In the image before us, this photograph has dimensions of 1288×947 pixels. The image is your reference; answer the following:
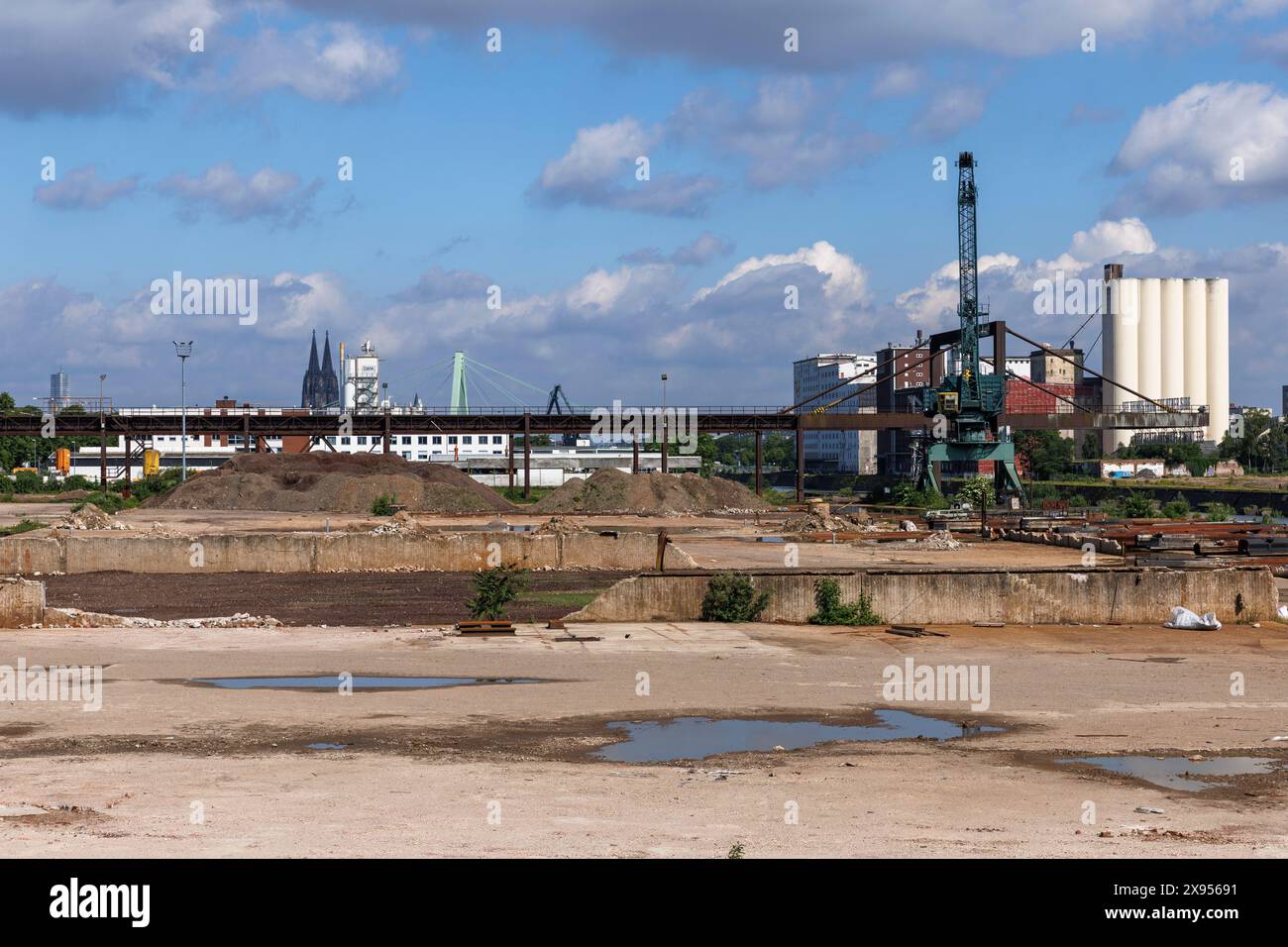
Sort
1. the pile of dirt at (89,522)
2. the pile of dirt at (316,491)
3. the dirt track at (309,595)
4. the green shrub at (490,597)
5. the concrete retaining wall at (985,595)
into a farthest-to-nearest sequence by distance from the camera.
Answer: the pile of dirt at (316,491)
the pile of dirt at (89,522)
the dirt track at (309,595)
the concrete retaining wall at (985,595)
the green shrub at (490,597)

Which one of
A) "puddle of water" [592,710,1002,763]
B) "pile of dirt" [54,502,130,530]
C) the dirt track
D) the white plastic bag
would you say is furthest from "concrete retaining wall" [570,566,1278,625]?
"pile of dirt" [54,502,130,530]

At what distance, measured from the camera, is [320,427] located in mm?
101812

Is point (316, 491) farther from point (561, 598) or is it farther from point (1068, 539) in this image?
point (561, 598)

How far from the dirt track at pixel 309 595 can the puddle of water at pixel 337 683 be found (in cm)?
744

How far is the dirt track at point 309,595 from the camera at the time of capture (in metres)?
31.1

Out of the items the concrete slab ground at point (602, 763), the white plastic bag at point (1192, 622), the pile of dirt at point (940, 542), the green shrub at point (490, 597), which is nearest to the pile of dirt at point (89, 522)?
the concrete slab ground at point (602, 763)

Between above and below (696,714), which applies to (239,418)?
above

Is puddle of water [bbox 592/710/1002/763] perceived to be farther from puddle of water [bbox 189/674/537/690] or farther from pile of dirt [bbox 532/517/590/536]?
pile of dirt [bbox 532/517/590/536]

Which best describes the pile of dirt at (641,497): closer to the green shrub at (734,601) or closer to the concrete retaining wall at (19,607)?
the green shrub at (734,601)

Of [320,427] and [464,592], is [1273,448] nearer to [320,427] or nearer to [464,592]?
[320,427]

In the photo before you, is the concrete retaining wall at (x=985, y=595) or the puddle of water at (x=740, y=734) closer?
the puddle of water at (x=740, y=734)

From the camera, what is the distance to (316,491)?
8762cm
